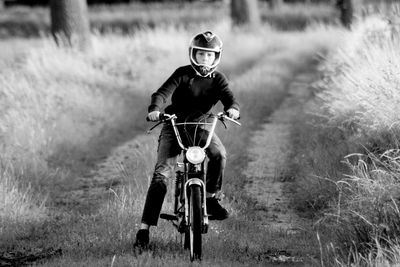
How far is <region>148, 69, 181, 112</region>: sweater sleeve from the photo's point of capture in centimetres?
582

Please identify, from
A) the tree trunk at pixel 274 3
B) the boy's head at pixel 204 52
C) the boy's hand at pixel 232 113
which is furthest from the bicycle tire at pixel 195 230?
the tree trunk at pixel 274 3

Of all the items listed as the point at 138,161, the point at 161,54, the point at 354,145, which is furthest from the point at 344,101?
the point at 161,54

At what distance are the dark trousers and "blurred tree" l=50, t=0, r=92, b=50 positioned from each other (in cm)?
1045

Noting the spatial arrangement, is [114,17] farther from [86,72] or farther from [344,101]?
[344,101]

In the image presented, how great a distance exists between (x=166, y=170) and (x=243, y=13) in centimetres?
1788

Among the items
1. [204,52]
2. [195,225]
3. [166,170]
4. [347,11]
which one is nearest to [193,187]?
[195,225]

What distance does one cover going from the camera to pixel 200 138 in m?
5.78

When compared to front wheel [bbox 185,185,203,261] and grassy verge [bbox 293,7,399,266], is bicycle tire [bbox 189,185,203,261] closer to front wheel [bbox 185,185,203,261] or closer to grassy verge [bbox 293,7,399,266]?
front wheel [bbox 185,185,203,261]

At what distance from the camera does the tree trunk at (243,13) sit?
75.6ft

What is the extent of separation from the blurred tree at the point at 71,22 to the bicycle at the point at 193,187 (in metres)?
10.5

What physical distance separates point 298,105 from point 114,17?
2130 centimetres

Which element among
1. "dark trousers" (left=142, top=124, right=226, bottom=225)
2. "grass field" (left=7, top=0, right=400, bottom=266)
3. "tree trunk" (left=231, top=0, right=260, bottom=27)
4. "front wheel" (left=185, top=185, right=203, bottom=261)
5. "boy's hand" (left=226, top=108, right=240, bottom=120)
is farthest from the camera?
"tree trunk" (left=231, top=0, right=260, bottom=27)

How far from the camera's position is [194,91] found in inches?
239

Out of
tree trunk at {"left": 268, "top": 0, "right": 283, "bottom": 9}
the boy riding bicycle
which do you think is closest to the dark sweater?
the boy riding bicycle
